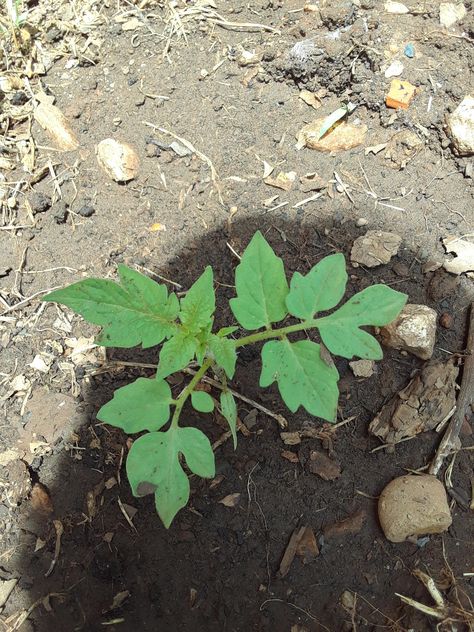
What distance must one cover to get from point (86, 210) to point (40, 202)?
0.66 feet

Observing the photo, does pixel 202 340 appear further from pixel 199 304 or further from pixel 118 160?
pixel 118 160

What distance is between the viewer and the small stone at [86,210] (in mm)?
2246

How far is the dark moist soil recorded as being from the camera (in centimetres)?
181

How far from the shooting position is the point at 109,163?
2279mm

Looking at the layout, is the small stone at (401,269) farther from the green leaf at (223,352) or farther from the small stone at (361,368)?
the green leaf at (223,352)

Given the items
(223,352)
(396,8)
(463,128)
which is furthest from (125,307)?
(396,8)

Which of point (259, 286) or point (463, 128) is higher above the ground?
point (259, 286)

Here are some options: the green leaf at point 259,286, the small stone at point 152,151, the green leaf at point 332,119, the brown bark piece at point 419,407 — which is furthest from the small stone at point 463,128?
the small stone at point 152,151

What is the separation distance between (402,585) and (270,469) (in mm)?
543

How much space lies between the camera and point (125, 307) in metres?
1.61

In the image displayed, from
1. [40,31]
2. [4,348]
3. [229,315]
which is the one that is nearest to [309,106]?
[229,315]

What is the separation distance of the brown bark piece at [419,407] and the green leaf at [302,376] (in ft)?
1.52

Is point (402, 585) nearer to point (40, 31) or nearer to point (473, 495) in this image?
point (473, 495)

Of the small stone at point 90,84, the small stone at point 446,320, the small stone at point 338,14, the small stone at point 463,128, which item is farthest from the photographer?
the small stone at point 90,84
